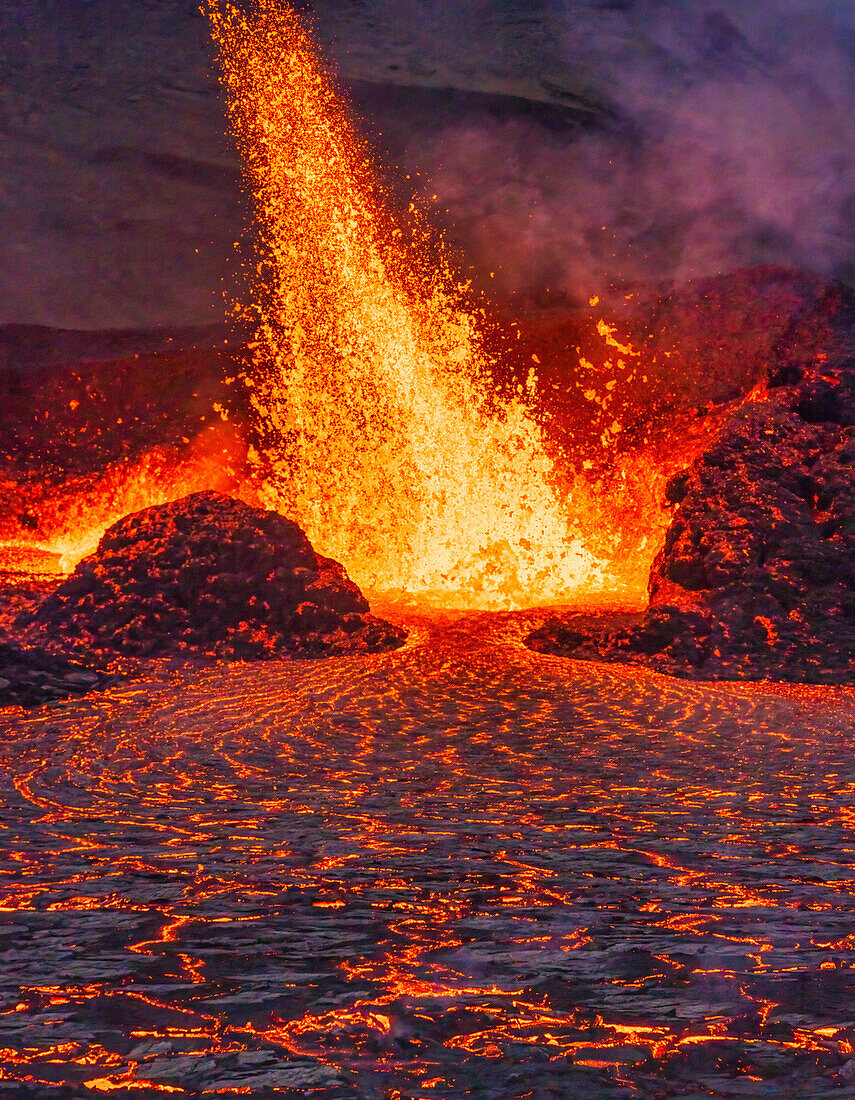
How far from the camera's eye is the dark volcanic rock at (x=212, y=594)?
18.3 feet

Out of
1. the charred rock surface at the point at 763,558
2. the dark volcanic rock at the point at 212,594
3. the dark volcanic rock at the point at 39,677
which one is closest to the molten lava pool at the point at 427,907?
the dark volcanic rock at the point at 39,677

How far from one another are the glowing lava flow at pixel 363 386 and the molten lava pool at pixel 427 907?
198 inches

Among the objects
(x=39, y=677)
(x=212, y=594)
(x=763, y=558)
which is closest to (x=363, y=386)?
(x=212, y=594)

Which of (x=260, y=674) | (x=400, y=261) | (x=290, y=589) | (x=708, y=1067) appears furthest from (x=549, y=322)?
(x=708, y=1067)

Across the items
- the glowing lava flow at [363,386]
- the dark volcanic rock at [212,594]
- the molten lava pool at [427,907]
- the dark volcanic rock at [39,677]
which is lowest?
the molten lava pool at [427,907]

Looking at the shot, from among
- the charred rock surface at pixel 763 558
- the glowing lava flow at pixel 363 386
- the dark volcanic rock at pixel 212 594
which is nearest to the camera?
the charred rock surface at pixel 763 558

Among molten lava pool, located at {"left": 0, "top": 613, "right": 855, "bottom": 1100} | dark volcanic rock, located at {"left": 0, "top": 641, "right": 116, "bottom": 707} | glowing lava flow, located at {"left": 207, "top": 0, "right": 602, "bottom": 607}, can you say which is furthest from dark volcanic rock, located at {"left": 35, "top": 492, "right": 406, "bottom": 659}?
glowing lava flow, located at {"left": 207, "top": 0, "right": 602, "bottom": 607}

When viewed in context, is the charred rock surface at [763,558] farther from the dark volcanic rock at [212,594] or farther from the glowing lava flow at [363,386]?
the glowing lava flow at [363,386]

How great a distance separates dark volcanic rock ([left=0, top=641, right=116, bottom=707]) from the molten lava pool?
0.46 m

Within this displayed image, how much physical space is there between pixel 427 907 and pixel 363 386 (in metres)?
10.3

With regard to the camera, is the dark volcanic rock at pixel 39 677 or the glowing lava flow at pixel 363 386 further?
the glowing lava flow at pixel 363 386

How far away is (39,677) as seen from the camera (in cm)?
458

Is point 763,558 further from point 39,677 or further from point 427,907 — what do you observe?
point 427,907

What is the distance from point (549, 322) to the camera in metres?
12.2
